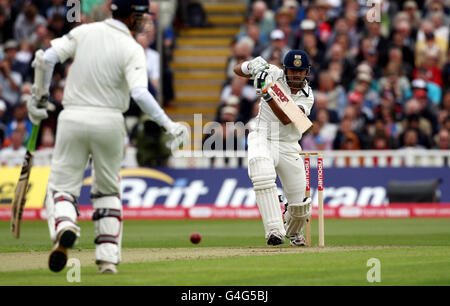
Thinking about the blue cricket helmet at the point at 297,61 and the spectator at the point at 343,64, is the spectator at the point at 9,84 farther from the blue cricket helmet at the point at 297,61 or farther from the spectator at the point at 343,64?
the blue cricket helmet at the point at 297,61

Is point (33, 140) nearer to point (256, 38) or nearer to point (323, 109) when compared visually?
→ point (323, 109)

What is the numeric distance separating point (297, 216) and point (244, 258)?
6.34 ft

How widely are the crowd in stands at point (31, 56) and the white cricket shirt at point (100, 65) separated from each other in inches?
394

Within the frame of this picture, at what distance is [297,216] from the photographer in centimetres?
1212

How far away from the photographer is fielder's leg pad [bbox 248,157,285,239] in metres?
11.6

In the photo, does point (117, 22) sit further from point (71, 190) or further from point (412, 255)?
point (412, 255)

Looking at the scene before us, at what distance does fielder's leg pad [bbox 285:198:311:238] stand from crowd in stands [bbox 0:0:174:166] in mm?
7778

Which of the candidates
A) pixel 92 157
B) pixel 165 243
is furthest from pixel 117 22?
pixel 165 243

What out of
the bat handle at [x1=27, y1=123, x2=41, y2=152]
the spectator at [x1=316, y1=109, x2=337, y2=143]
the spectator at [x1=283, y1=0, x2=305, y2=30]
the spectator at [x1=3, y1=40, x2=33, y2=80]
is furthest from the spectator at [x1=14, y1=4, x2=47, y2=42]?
the bat handle at [x1=27, y1=123, x2=41, y2=152]

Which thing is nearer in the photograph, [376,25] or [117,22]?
[117,22]

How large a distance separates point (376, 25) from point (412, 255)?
11545mm

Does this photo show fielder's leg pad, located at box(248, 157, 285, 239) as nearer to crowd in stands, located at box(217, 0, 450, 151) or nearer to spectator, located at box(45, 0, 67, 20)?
crowd in stands, located at box(217, 0, 450, 151)

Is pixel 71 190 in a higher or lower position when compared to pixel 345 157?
lower
